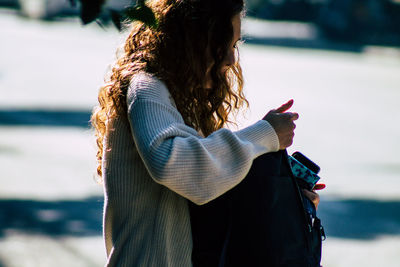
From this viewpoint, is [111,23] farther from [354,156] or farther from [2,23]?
[2,23]

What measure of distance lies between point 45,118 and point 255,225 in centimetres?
960

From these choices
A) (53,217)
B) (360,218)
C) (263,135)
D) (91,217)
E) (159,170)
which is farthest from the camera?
(360,218)

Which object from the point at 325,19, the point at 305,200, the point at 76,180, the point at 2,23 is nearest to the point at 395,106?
the point at 76,180

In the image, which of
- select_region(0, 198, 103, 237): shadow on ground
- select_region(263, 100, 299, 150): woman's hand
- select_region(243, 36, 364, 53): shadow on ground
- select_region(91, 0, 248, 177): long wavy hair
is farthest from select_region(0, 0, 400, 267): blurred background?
select_region(263, 100, 299, 150): woman's hand

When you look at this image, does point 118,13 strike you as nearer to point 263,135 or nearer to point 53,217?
point 263,135

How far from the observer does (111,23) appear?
151cm

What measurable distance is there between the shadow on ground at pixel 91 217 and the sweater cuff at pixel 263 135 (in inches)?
161

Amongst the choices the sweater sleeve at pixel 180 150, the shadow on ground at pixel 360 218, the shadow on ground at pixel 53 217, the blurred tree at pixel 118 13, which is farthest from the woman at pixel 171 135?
the shadow on ground at pixel 360 218

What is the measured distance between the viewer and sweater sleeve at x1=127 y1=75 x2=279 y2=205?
5.89ft

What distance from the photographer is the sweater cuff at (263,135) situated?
1.95 meters

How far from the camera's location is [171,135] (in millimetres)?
1820

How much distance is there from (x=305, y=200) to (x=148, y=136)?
55 centimetres

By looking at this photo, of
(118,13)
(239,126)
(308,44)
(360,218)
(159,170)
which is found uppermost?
(118,13)

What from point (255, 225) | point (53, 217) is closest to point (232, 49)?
point (255, 225)
